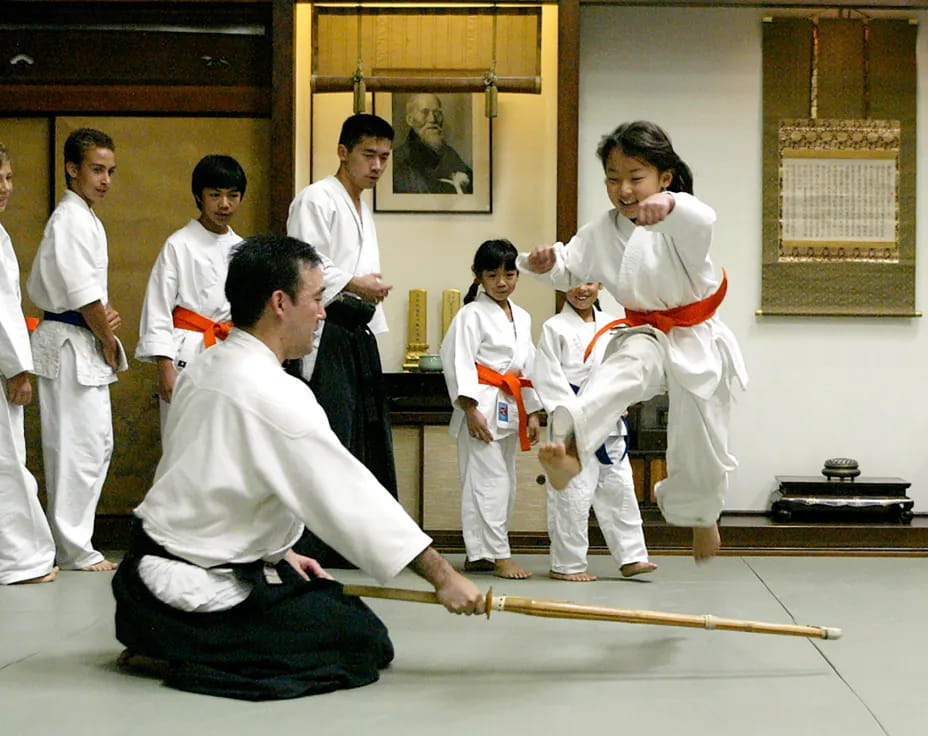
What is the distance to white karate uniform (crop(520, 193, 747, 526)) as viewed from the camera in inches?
135

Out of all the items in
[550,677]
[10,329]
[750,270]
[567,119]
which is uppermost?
[567,119]

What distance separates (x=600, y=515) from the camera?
4.86 metres

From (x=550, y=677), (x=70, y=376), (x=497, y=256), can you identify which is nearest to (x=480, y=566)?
(x=497, y=256)

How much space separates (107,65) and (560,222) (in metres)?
2.21

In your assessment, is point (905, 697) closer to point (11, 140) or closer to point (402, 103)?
point (402, 103)

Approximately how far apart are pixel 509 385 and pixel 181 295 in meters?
1.37

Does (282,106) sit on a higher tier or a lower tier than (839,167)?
higher

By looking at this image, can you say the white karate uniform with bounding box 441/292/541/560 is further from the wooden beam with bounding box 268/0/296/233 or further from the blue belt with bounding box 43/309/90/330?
the blue belt with bounding box 43/309/90/330

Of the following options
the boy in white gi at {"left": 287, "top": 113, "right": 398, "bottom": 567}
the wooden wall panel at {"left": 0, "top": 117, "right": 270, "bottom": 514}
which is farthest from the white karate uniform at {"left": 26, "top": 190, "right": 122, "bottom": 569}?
the wooden wall panel at {"left": 0, "top": 117, "right": 270, "bottom": 514}

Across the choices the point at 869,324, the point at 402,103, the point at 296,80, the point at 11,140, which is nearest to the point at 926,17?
the point at 869,324

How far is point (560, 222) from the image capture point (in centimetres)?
562

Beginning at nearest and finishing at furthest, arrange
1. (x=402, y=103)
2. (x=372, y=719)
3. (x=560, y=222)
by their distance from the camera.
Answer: (x=372, y=719) → (x=560, y=222) → (x=402, y=103)

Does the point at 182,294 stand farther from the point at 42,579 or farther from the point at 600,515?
the point at 600,515

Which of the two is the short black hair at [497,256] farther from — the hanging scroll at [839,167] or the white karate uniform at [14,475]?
the white karate uniform at [14,475]
